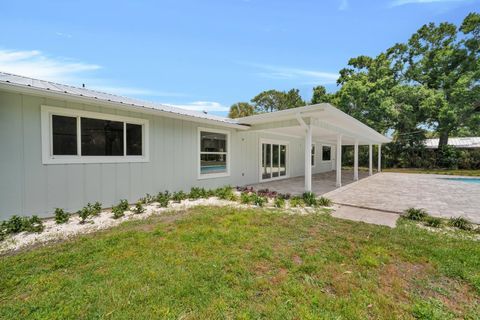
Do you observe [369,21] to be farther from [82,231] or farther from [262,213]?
[82,231]

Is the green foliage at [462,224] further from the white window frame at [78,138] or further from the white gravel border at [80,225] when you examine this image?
the white window frame at [78,138]

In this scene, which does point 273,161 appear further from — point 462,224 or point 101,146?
point 101,146

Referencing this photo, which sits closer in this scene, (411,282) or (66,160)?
(411,282)

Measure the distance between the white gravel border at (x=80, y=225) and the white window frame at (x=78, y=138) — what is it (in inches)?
51.3

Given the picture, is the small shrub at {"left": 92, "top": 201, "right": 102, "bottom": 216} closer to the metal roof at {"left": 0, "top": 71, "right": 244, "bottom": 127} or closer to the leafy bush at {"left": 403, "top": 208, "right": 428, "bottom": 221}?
the metal roof at {"left": 0, "top": 71, "right": 244, "bottom": 127}

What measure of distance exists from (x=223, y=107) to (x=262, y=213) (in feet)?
91.1

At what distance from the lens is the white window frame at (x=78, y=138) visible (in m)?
4.61

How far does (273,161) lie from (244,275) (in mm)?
9247

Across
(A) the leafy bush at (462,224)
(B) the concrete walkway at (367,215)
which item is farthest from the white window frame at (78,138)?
(A) the leafy bush at (462,224)

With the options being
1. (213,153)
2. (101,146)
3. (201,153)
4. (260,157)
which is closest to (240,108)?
(260,157)

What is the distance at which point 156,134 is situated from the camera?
256 inches

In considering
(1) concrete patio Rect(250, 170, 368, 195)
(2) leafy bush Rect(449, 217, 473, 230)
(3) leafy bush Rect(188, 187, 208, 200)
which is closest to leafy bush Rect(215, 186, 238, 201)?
(3) leafy bush Rect(188, 187, 208, 200)

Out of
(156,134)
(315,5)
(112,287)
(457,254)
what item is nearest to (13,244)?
(112,287)

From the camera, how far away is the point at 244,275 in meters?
2.58
